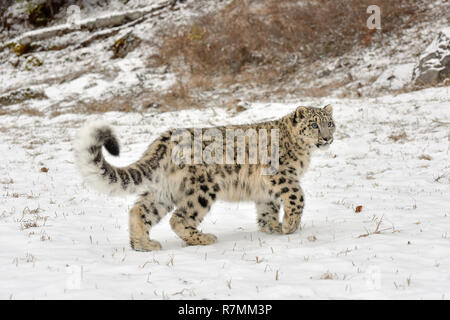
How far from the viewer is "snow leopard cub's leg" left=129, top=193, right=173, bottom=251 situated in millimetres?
5801

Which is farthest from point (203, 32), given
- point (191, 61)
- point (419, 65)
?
point (419, 65)

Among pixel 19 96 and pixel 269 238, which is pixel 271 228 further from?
pixel 19 96

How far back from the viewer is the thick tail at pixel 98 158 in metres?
5.17

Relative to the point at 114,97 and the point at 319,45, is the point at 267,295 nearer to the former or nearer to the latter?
the point at 114,97

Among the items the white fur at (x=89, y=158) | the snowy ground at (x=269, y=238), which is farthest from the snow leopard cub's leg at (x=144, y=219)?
the white fur at (x=89, y=158)

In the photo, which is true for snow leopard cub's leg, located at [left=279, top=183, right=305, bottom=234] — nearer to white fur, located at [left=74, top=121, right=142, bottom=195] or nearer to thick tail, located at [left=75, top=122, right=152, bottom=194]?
thick tail, located at [left=75, top=122, right=152, bottom=194]

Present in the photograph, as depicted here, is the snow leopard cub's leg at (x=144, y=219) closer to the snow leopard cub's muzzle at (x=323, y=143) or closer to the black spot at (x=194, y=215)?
the black spot at (x=194, y=215)

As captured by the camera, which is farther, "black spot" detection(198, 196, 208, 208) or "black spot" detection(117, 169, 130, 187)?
"black spot" detection(198, 196, 208, 208)

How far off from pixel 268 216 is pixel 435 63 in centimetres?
1642

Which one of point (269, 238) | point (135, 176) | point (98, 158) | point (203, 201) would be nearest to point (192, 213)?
point (203, 201)

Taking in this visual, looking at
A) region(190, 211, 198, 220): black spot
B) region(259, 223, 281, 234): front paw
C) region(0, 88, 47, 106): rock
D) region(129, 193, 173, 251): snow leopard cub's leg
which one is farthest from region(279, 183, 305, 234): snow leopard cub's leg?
region(0, 88, 47, 106): rock

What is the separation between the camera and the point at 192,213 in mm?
6074

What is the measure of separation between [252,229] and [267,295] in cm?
342
